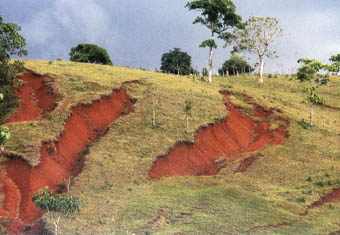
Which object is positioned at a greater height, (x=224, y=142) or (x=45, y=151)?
(x=45, y=151)

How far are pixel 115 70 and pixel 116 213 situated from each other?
36.5 metres

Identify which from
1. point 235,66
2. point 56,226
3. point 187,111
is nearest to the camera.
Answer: point 56,226

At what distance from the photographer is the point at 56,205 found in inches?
1879

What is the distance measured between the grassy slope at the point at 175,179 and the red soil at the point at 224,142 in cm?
97

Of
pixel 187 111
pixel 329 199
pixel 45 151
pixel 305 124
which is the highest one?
pixel 187 111

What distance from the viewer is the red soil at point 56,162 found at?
52500 millimetres

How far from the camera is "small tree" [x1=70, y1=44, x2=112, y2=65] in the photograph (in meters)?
114

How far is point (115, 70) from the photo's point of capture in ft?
278

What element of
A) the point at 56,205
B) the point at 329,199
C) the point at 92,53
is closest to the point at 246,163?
the point at 329,199

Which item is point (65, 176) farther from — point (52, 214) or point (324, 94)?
point (324, 94)

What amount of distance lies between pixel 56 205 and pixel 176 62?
255ft

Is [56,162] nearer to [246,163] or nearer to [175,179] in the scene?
[175,179]

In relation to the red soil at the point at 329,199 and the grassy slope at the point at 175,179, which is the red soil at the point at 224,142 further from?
the red soil at the point at 329,199

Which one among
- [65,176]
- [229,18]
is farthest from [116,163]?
[229,18]
